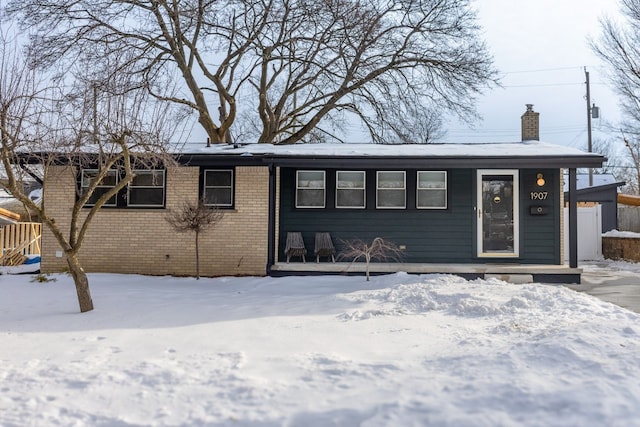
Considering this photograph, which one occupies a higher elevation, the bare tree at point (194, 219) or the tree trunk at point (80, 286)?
the bare tree at point (194, 219)

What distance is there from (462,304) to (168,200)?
6778 mm

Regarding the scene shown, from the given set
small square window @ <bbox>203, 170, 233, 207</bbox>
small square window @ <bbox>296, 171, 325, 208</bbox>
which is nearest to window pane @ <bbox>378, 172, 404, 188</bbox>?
small square window @ <bbox>296, 171, 325, 208</bbox>

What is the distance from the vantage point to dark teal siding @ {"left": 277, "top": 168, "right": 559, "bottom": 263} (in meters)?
9.97

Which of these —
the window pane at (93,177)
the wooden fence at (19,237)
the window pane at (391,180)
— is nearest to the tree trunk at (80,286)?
the window pane at (93,177)

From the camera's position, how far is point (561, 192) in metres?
9.91

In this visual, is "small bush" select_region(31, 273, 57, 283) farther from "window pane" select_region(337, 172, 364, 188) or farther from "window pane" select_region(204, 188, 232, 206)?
"window pane" select_region(337, 172, 364, 188)

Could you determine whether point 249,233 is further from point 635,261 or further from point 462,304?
point 635,261

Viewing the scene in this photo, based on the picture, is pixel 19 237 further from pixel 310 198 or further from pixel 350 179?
pixel 350 179

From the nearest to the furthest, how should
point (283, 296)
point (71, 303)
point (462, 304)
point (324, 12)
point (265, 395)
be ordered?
point (265, 395)
point (462, 304)
point (71, 303)
point (283, 296)
point (324, 12)

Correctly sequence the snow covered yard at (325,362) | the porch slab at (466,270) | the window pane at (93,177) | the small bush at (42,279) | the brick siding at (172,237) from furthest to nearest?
the window pane at (93,177) < the brick siding at (172,237) < the porch slab at (466,270) < the small bush at (42,279) < the snow covered yard at (325,362)

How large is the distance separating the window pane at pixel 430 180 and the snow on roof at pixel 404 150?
0.55 meters

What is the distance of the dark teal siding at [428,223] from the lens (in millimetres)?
9969

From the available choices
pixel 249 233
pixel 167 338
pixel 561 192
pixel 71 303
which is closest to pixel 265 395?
pixel 167 338

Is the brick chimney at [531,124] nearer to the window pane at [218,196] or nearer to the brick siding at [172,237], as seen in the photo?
the brick siding at [172,237]
